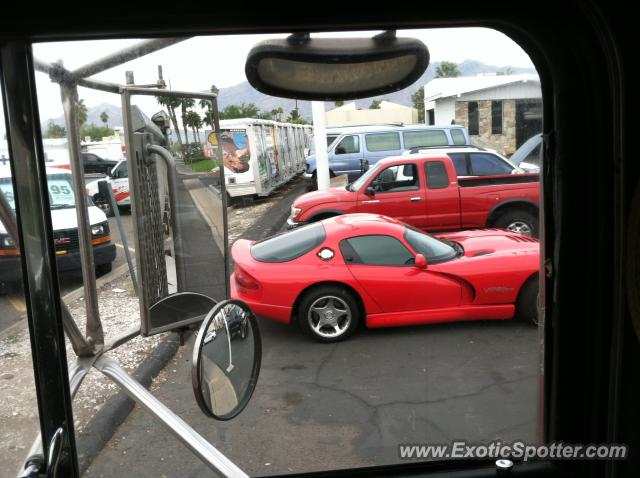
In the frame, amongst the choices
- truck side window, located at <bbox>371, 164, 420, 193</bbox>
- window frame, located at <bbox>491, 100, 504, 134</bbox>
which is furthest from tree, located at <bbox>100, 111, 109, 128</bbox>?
truck side window, located at <bbox>371, 164, 420, 193</bbox>

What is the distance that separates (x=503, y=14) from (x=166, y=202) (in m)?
1.01

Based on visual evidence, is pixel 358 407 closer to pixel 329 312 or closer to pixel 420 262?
pixel 329 312

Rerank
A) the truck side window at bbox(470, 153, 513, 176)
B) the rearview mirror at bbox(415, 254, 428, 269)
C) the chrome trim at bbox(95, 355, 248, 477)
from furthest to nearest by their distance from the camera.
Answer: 1. the rearview mirror at bbox(415, 254, 428, 269)
2. the truck side window at bbox(470, 153, 513, 176)
3. the chrome trim at bbox(95, 355, 248, 477)

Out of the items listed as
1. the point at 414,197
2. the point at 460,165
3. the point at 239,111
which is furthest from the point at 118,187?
the point at 414,197

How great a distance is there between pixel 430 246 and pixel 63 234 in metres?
4.11

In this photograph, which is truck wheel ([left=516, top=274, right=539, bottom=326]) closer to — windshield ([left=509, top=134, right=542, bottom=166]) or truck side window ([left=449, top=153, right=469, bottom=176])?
windshield ([left=509, top=134, right=542, bottom=166])

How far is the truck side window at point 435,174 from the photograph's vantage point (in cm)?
700

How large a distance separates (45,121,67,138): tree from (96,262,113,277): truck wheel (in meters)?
0.37

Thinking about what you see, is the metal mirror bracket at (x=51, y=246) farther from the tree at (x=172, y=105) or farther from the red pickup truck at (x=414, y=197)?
the red pickup truck at (x=414, y=197)

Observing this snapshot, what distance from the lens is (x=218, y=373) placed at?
57.4 inches

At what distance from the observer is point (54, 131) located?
1382mm

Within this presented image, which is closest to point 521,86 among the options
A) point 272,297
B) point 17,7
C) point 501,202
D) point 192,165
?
point 192,165

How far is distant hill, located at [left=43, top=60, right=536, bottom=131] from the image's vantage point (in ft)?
4.91

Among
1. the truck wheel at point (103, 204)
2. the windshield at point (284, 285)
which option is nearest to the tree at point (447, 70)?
the windshield at point (284, 285)
